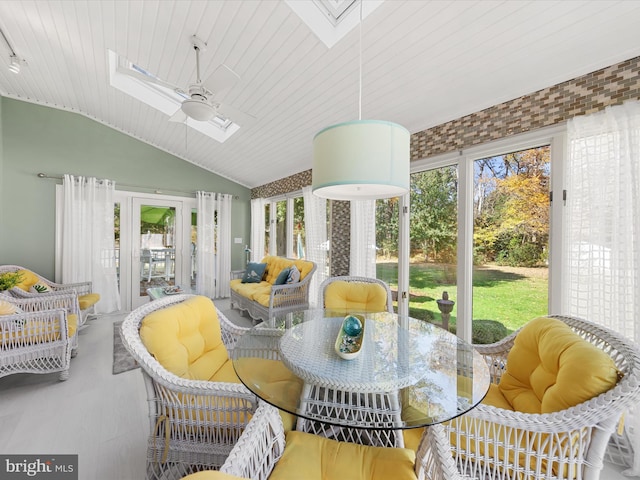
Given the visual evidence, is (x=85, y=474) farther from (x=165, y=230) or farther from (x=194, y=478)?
(x=165, y=230)

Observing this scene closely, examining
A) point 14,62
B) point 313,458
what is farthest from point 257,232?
point 313,458

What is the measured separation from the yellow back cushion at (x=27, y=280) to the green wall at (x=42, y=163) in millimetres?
701

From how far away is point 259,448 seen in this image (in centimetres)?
87

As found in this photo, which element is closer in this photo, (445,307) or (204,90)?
(204,90)

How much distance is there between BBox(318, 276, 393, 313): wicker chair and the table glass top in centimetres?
71

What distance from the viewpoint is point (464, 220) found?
238 cm

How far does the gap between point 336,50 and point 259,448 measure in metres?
2.43

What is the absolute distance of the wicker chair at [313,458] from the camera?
87 cm

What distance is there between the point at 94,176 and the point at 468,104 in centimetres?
546

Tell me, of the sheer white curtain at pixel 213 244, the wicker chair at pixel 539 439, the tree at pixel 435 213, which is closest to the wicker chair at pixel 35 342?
the sheer white curtain at pixel 213 244

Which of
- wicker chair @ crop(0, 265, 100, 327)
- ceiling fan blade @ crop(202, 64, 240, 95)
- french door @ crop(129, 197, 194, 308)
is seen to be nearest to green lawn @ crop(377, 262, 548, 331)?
ceiling fan blade @ crop(202, 64, 240, 95)

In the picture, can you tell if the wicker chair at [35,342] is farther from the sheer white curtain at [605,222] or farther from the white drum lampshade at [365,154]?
the sheer white curtain at [605,222]

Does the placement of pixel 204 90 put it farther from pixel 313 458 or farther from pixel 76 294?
pixel 76 294

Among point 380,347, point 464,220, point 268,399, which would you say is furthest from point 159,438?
point 464,220
